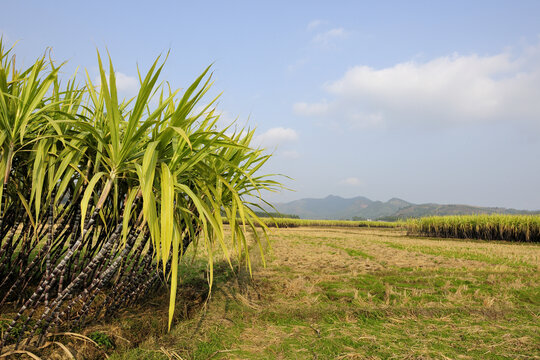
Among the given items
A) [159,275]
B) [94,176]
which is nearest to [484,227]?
[159,275]

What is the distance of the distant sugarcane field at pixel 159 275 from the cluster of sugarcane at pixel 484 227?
17152 mm

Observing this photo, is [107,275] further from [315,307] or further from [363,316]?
[363,316]

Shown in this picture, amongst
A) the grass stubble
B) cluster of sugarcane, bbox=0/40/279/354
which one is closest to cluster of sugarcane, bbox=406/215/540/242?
the grass stubble

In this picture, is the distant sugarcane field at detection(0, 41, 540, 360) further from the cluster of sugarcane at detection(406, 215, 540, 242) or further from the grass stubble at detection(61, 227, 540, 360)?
the cluster of sugarcane at detection(406, 215, 540, 242)

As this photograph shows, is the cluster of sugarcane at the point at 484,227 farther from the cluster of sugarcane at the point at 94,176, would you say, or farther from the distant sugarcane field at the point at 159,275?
the cluster of sugarcane at the point at 94,176

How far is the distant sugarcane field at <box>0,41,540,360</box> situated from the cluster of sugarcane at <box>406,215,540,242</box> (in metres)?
17.2

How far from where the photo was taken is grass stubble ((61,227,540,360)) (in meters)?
2.69

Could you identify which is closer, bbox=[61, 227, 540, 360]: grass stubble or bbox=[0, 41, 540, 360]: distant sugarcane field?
bbox=[0, 41, 540, 360]: distant sugarcane field

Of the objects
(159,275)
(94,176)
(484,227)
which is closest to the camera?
(94,176)

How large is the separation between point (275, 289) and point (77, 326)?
2.85 metres

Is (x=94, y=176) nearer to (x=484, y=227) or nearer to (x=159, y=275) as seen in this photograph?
(x=159, y=275)

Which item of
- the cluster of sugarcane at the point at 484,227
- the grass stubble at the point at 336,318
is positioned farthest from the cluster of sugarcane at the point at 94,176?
the cluster of sugarcane at the point at 484,227

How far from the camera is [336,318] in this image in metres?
3.64

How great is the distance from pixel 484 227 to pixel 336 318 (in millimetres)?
21283
